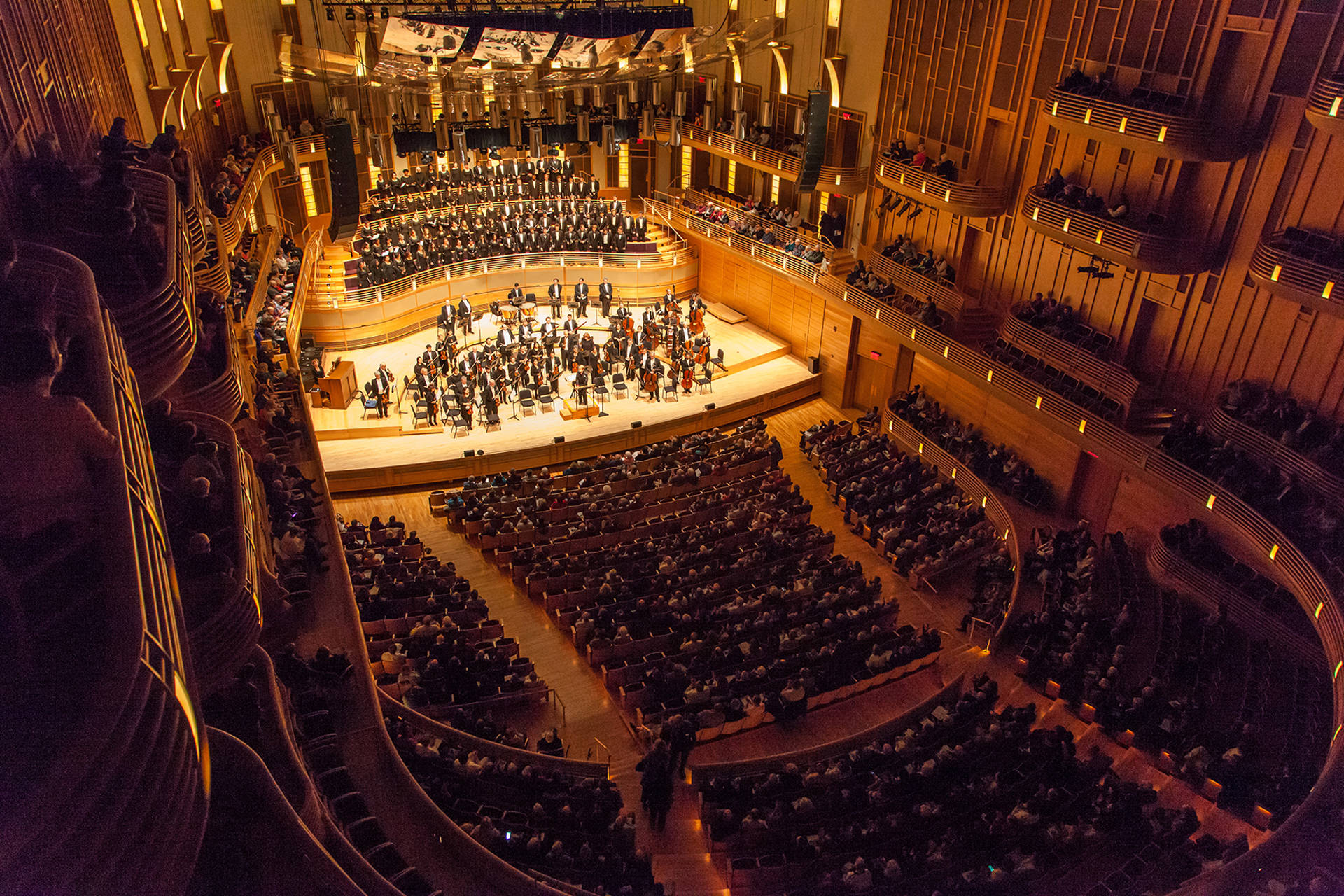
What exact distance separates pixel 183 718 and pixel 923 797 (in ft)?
25.2

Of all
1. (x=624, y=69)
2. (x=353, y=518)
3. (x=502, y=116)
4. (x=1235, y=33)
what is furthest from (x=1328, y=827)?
(x=502, y=116)

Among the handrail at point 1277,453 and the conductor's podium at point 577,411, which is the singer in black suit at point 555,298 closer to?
the conductor's podium at point 577,411

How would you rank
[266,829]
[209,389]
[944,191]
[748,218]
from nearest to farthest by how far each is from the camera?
[266,829], [209,389], [944,191], [748,218]

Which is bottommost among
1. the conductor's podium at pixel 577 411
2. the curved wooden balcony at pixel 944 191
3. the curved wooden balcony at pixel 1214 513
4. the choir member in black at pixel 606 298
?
the conductor's podium at pixel 577 411

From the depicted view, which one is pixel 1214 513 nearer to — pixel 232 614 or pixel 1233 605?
pixel 1233 605

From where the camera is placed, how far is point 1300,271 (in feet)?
31.8

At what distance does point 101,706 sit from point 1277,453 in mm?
11999

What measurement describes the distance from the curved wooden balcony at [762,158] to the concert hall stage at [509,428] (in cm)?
416

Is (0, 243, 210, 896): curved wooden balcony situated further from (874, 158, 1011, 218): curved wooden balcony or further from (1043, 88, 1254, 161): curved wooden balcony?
(874, 158, 1011, 218): curved wooden balcony

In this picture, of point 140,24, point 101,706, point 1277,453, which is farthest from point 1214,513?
point 140,24

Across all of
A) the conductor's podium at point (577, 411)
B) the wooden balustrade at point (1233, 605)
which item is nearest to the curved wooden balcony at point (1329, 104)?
the wooden balustrade at point (1233, 605)

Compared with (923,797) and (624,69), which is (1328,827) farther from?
(624,69)

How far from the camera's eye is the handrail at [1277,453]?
9.77m

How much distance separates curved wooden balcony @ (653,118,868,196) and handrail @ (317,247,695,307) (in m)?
2.84
